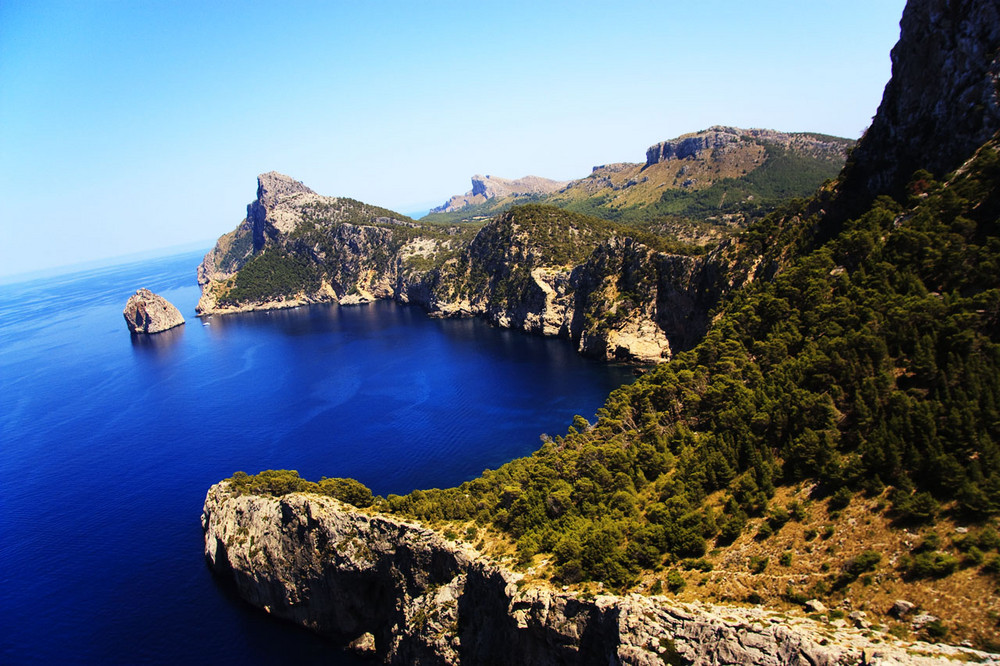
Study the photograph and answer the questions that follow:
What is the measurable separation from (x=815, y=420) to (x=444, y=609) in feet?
106

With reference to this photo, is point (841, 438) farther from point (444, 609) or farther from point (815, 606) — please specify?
point (444, 609)

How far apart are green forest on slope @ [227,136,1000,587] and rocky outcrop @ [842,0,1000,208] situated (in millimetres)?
3776

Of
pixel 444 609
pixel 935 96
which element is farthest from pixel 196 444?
pixel 935 96

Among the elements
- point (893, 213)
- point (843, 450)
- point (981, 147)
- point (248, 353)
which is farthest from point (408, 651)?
point (248, 353)

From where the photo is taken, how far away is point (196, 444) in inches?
3681

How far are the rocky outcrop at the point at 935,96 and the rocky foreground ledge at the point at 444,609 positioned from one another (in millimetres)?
51765

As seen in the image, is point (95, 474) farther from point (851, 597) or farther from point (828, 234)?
point (828, 234)

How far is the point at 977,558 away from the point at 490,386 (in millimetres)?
88201

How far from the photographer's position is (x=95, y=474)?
8544cm

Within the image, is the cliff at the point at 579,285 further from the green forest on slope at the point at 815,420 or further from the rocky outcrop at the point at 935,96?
the green forest on slope at the point at 815,420

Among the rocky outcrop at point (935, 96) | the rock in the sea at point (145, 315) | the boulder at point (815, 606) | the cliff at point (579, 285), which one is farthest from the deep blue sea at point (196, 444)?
the rocky outcrop at point (935, 96)

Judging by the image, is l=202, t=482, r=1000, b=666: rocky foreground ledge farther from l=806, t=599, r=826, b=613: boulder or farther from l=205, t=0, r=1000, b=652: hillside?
l=806, t=599, r=826, b=613: boulder

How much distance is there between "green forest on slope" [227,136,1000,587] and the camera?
31.4 m

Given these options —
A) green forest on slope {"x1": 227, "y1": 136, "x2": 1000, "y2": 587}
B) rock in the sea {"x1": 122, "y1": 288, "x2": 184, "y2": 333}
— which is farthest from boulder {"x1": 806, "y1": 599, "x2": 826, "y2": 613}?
rock in the sea {"x1": 122, "y1": 288, "x2": 184, "y2": 333}
